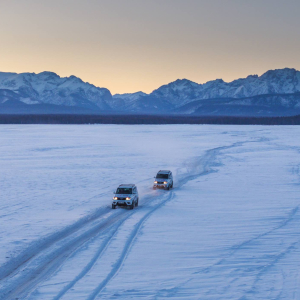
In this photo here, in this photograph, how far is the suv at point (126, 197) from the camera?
24922 mm

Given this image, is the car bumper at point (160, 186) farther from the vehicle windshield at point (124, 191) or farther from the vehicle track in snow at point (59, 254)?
the vehicle windshield at point (124, 191)

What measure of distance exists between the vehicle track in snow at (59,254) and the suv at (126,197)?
0.51 m

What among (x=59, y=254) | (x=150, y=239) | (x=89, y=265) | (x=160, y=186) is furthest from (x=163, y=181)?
(x=89, y=265)

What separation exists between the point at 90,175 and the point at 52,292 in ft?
90.1

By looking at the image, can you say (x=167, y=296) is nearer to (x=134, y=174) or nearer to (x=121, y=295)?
(x=121, y=295)

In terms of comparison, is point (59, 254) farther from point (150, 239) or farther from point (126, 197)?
point (126, 197)

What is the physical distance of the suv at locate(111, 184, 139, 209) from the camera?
24922 mm

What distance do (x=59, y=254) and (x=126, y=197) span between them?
29.1 ft

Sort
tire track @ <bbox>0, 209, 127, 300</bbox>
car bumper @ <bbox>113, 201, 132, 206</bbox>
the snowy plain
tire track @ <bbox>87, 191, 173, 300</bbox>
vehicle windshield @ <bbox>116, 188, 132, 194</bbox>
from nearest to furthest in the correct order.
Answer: tire track @ <bbox>87, 191, 173, 300</bbox> → tire track @ <bbox>0, 209, 127, 300</bbox> → the snowy plain → car bumper @ <bbox>113, 201, 132, 206</bbox> → vehicle windshield @ <bbox>116, 188, 132, 194</bbox>

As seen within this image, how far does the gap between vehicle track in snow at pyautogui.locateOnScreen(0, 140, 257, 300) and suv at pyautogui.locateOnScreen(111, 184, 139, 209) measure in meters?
0.51

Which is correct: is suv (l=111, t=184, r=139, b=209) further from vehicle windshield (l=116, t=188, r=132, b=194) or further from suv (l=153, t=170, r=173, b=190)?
suv (l=153, t=170, r=173, b=190)

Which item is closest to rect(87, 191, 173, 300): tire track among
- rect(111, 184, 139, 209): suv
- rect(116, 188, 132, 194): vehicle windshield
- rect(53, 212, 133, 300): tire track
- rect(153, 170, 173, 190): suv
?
rect(53, 212, 133, 300): tire track

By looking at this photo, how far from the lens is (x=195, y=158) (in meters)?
56.7

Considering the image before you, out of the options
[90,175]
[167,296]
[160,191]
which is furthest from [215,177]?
[167,296]
